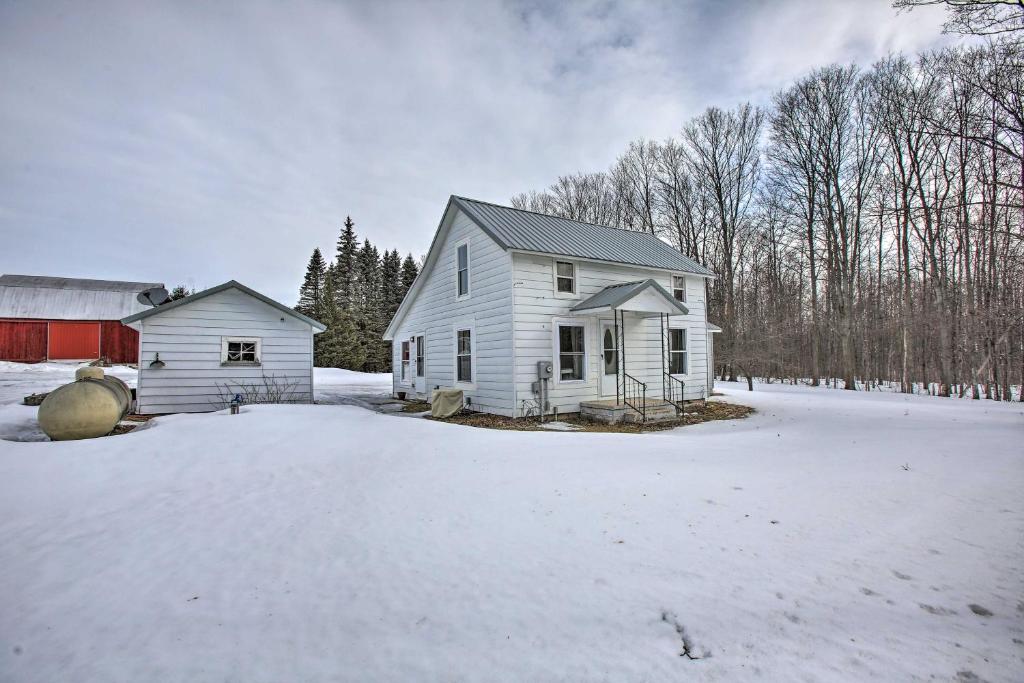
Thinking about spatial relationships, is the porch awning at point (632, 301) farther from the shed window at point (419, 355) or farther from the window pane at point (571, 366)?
the shed window at point (419, 355)

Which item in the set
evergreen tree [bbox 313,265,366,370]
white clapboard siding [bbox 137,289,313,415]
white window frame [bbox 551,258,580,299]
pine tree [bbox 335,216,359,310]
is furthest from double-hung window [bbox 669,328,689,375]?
pine tree [bbox 335,216,359,310]

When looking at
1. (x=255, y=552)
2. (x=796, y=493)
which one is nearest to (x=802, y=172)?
(x=796, y=493)

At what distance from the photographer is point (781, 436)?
7684mm

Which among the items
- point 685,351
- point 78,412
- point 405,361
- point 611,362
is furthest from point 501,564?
point 405,361

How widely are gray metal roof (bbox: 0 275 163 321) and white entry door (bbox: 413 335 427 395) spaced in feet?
65.7

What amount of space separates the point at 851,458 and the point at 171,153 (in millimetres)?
17996

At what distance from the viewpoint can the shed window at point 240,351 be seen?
11648 millimetres

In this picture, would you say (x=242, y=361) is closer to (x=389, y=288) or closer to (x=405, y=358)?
(x=405, y=358)

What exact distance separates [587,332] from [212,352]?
9.99 m

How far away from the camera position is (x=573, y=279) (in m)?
12.0

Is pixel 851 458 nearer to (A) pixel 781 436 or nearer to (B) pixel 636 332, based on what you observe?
(A) pixel 781 436

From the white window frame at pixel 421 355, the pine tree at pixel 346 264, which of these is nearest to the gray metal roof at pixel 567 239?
the white window frame at pixel 421 355

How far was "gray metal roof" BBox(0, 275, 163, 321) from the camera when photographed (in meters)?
24.9

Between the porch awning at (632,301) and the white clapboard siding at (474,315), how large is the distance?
209 cm
